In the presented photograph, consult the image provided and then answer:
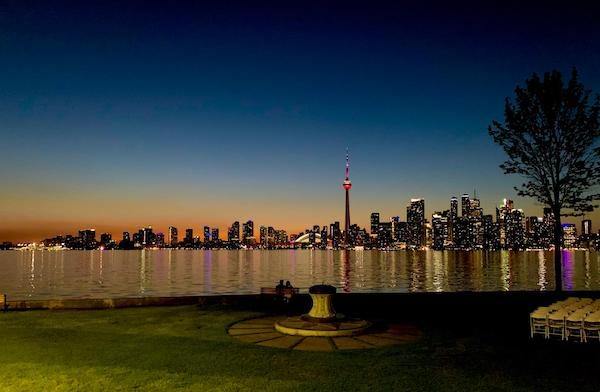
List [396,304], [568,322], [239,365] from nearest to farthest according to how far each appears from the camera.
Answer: [239,365] → [568,322] → [396,304]

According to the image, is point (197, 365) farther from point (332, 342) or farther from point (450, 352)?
point (450, 352)

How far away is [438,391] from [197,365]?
194 inches

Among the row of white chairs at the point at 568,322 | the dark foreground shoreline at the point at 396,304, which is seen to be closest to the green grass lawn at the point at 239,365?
the row of white chairs at the point at 568,322

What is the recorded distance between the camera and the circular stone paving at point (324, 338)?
12.7 meters

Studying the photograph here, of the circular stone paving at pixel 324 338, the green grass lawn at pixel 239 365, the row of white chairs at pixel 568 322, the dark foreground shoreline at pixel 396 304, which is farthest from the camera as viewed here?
the dark foreground shoreline at pixel 396 304

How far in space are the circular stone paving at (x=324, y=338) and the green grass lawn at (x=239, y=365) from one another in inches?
16.8

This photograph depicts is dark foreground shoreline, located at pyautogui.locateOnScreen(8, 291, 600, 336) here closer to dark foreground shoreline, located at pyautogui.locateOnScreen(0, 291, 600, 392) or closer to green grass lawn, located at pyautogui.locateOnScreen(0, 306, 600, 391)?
dark foreground shoreline, located at pyautogui.locateOnScreen(0, 291, 600, 392)

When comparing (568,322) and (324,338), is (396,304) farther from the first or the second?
(568,322)

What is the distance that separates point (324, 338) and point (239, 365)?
344cm

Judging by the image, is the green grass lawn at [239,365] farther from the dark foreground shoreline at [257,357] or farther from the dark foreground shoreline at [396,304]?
the dark foreground shoreline at [396,304]

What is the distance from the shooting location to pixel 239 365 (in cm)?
1066

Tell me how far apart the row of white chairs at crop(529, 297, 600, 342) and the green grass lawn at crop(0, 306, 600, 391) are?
864 millimetres

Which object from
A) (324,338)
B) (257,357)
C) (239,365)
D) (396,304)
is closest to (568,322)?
(324,338)

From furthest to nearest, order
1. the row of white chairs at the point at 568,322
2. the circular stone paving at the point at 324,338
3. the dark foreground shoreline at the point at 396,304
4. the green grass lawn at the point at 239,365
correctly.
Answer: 1. the dark foreground shoreline at the point at 396,304
2. the row of white chairs at the point at 568,322
3. the circular stone paving at the point at 324,338
4. the green grass lawn at the point at 239,365
